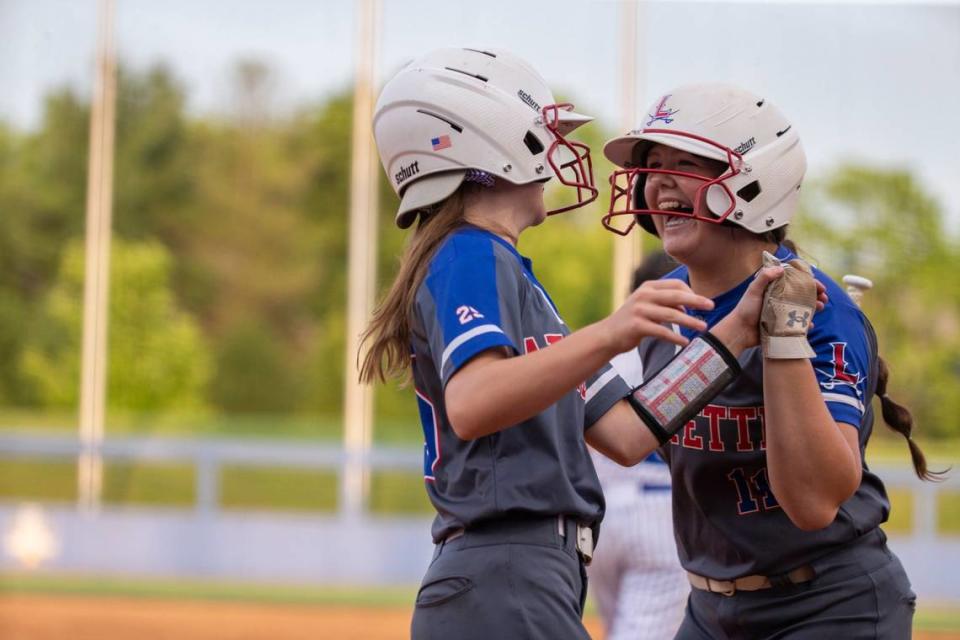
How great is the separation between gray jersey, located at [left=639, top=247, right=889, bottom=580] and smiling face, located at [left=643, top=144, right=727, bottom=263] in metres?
0.17

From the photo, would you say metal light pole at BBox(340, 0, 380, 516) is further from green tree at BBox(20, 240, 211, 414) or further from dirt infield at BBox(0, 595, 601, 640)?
green tree at BBox(20, 240, 211, 414)

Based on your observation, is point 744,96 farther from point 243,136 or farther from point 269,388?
Answer: point 243,136

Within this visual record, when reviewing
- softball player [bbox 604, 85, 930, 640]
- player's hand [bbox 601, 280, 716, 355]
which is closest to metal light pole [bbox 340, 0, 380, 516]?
softball player [bbox 604, 85, 930, 640]

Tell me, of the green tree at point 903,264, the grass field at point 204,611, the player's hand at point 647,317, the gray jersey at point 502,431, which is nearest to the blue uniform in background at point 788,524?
the gray jersey at point 502,431

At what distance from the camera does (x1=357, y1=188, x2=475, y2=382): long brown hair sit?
8.44 ft

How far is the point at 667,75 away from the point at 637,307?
57.1 feet

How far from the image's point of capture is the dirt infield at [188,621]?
32.9 ft

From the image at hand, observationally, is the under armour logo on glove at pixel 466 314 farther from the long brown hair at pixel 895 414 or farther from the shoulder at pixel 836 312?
the long brown hair at pixel 895 414

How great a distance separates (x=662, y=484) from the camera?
14.6ft

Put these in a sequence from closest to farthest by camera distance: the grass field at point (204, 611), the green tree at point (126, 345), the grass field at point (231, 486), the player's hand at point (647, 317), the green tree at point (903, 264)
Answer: the player's hand at point (647, 317)
the grass field at point (204, 611)
the grass field at point (231, 486)
the green tree at point (903, 264)
the green tree at point (126, 345)

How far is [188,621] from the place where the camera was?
415 inches

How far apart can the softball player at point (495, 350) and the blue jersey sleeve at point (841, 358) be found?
30 cm

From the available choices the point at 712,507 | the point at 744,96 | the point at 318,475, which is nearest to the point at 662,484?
the point at 712,507

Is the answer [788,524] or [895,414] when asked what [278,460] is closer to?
[895,414]
